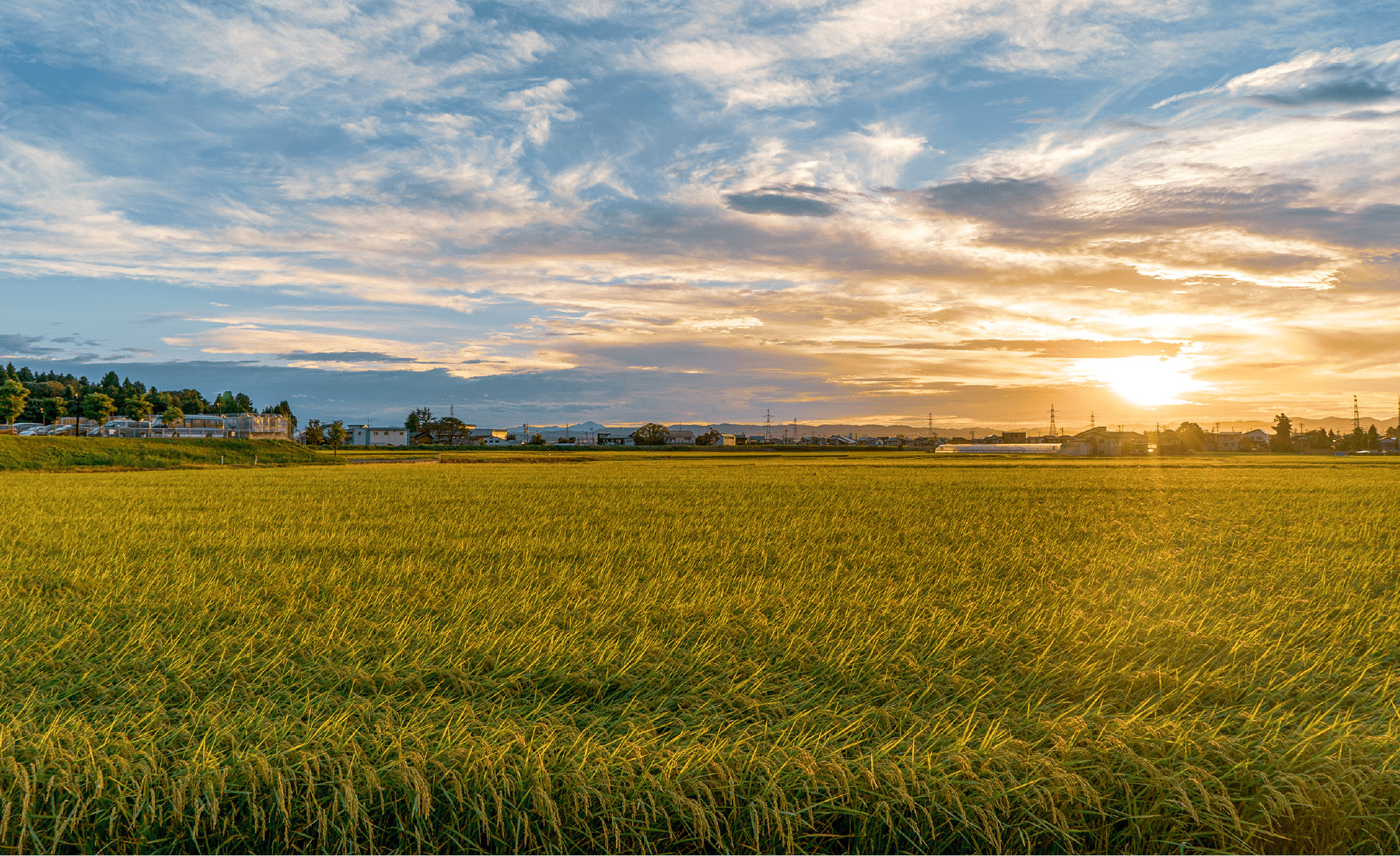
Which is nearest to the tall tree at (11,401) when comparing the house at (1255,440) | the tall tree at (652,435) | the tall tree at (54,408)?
the tall tree at (54,408)

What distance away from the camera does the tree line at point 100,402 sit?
77.1m

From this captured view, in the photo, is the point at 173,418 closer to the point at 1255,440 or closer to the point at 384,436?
the point at 384,436

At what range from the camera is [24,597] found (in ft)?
26.6

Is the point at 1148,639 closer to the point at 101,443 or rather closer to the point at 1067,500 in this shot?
the point at 1067,500

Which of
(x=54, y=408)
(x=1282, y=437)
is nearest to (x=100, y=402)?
(x=54, y=408)

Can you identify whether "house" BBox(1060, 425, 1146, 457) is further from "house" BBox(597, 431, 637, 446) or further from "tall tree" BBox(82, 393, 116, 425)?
"tall tree" BBox(82, 393, 116, 425)

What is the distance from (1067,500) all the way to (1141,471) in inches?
934

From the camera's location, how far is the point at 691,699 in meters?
4.89

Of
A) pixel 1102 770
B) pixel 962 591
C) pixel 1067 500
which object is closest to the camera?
pixel 1102 770

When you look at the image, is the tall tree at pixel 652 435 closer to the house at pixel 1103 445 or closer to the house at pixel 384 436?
the house at pixel 384 436

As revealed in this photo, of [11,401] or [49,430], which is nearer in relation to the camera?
[11,401]

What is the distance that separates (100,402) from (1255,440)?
175 meters

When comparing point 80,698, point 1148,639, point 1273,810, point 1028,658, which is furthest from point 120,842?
point 1148,639

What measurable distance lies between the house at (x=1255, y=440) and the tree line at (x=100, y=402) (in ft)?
482
